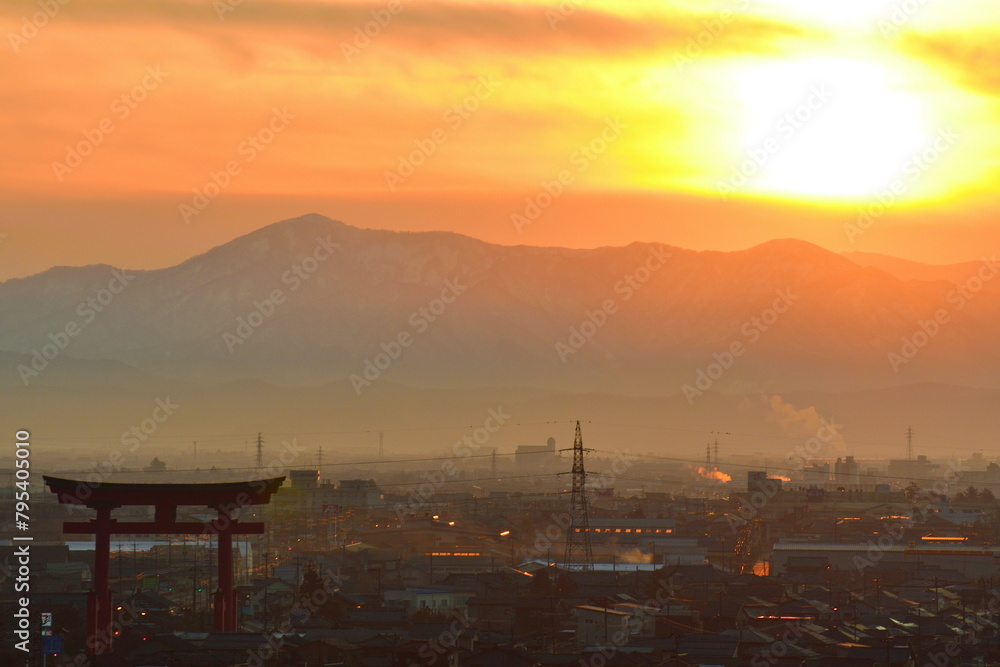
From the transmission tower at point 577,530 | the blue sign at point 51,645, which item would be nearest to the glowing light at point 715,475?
the transmission tower at point 577,530

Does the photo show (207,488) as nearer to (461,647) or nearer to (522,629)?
(461,647)

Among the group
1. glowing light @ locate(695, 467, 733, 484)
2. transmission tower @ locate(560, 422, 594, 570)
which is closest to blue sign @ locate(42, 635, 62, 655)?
transmission tower @ locate(560, 422, 594, 570)

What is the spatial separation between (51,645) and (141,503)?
17.1 feet

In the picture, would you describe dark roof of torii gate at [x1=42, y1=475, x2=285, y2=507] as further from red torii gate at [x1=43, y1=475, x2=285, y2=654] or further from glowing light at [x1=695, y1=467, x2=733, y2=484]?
glowing light at [x1=695, y1=467, x2=733, y2=484]

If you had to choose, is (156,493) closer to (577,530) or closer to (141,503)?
(141,503)

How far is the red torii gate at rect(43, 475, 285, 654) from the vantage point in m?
A: 25.7

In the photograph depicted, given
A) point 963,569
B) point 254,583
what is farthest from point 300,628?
point 963,569

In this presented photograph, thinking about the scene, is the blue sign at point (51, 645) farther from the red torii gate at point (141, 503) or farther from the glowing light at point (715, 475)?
the glowing light at point (715, 475)

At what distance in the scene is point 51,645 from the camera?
29.2 metres

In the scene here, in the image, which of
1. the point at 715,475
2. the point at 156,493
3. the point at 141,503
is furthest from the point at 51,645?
the point at 715,475

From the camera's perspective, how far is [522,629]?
40562mm

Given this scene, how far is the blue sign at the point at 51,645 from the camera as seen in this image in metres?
28.7

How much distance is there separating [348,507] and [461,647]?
56.2 metres

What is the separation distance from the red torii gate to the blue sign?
2.52m
